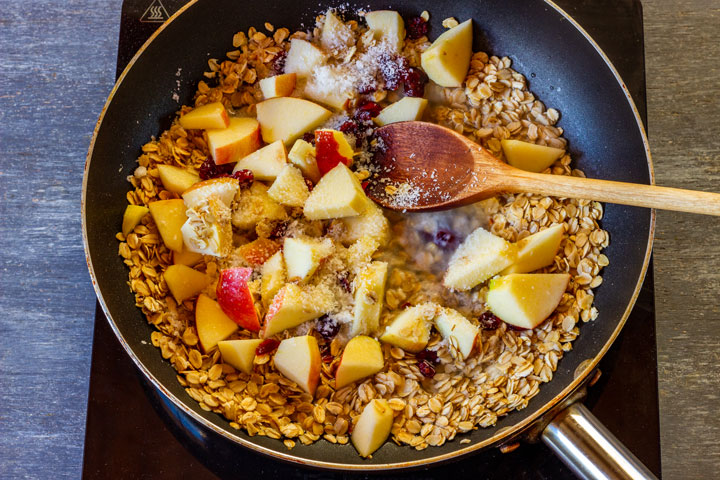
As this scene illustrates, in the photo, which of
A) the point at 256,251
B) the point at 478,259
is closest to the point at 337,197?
the point at 256,251

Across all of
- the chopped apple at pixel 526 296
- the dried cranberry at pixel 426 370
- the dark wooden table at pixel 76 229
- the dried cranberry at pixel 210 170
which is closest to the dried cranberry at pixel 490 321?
the chopped apple at pixel 526 296

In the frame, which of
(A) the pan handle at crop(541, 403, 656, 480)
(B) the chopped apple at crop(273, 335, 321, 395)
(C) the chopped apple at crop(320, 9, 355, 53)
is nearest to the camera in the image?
(A) the pan handle at crop(541, 403, 656, 480)

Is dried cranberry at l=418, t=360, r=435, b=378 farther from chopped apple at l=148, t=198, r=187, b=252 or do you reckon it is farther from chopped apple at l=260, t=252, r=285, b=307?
chopped apple at l=148, t=198, r=187, b=252

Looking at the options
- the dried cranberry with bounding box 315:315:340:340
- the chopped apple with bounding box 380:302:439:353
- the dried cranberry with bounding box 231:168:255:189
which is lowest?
the dried cranberry with bounding box 315:315:340:340

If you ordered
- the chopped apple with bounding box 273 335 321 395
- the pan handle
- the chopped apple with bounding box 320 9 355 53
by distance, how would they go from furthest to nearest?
the chopped apple with bounding box 320 9 355 53, the chopped apple with bounding box 273 335 321 395, the pan handle

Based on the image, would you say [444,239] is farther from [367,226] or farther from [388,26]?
[388,26]

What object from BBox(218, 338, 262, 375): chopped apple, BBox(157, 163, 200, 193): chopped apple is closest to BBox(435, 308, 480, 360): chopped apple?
BBox(218, 338, 262, 375): chopped apple

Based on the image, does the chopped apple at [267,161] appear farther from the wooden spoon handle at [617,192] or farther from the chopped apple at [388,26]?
the wooden spoon handle at [617,192]

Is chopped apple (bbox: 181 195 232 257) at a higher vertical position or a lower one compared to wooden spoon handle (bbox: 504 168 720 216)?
lower
